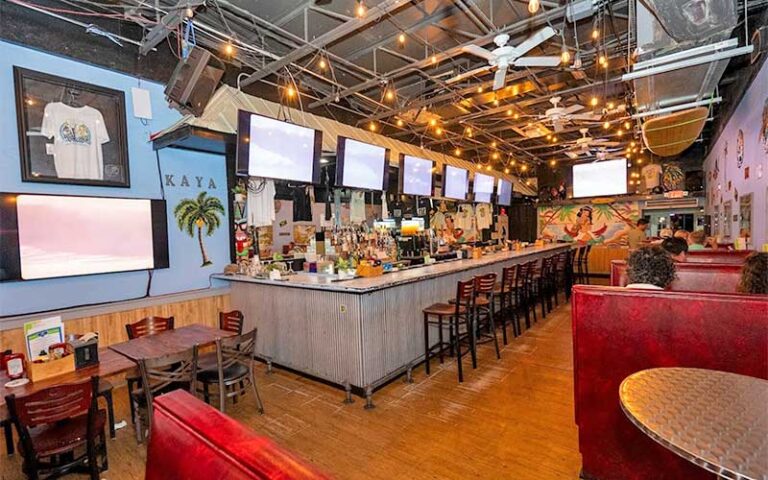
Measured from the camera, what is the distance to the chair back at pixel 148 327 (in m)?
3.78

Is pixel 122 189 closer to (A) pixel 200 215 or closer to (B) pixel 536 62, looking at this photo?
(A) pixel 200 215

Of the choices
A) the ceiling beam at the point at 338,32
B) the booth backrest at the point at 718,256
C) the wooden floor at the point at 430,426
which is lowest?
the wooden floor at the point at 430,426

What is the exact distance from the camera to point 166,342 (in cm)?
336

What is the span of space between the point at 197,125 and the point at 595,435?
4.78 metres

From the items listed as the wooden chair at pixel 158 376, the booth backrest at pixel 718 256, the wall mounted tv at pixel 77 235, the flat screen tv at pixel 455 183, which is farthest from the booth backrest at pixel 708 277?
the wall mounted tv at pixel 77 235

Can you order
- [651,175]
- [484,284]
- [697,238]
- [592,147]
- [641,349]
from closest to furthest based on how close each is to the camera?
[641,349], [484,284], [697,238], [592,147], [651,175]

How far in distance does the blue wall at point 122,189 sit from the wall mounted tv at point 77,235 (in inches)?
4.3

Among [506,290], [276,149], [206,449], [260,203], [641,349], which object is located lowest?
[506,290]

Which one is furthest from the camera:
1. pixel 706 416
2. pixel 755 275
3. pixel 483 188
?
pixel 483 188

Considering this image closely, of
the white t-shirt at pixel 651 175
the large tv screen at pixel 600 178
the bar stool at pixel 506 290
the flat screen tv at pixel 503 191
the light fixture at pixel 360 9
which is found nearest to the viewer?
the light fixture at pixel 360 9

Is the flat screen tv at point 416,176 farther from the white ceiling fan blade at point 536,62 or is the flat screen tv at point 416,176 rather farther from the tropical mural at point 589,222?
the tropical mural at point 589,222

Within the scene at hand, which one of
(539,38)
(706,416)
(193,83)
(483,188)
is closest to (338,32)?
(193,83)

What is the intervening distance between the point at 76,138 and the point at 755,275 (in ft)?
20.2

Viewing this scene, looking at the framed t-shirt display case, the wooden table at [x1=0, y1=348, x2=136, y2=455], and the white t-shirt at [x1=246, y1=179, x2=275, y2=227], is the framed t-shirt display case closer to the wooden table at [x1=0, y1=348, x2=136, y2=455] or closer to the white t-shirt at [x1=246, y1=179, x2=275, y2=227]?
the white t-shirt at [x1=246, y1=179, x2=275, y2=227]
